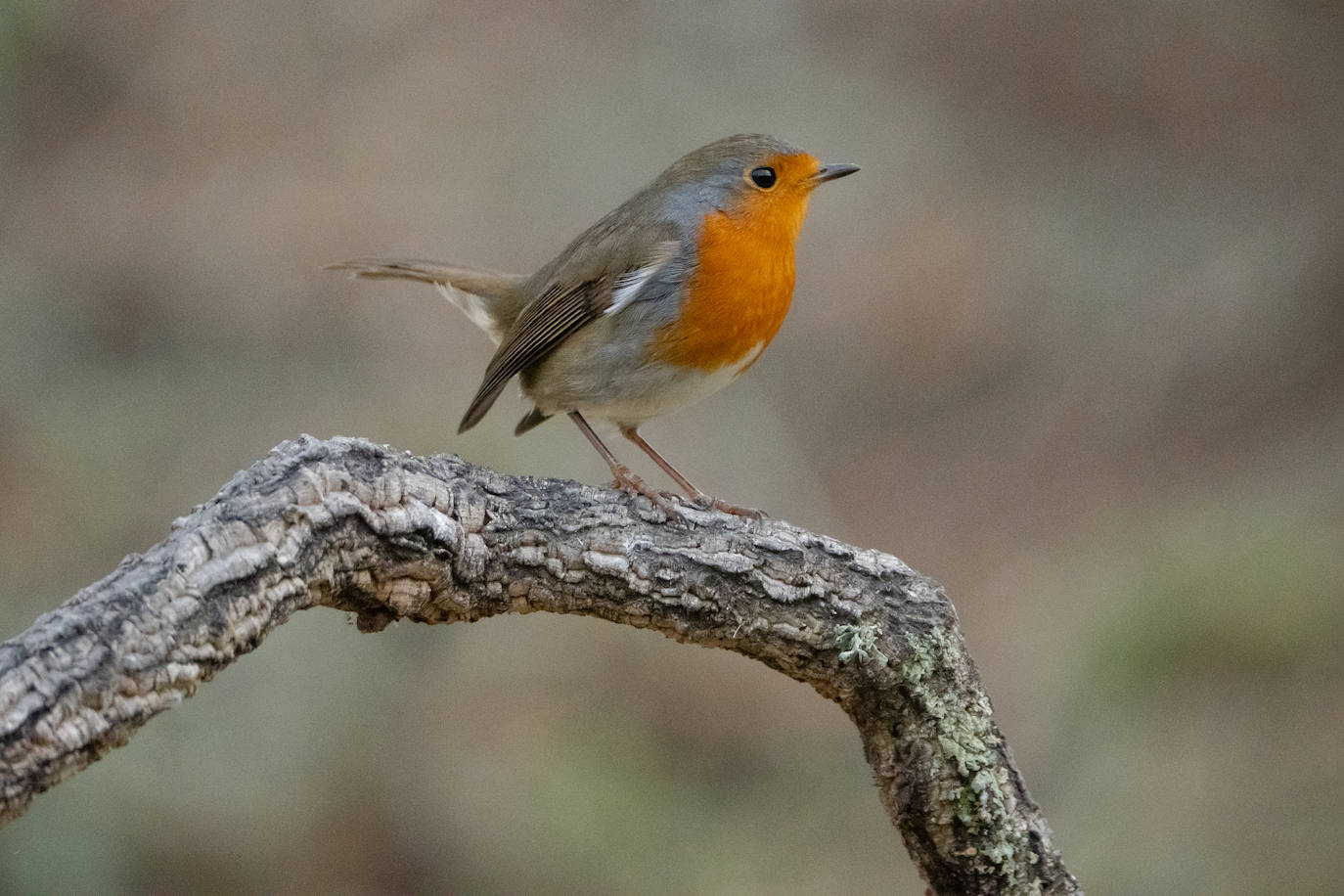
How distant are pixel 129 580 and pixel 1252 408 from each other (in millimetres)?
6682

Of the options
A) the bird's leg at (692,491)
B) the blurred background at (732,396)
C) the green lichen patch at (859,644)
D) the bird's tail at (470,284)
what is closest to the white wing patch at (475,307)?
the bird's tail at (470,284)

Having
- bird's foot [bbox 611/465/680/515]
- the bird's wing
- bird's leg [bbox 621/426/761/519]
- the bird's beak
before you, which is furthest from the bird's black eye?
bird's foot [bbox 611/465/680/515]

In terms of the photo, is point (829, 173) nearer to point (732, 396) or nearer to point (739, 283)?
point (739, 283)

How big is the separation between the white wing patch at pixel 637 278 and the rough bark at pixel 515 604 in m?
0.96

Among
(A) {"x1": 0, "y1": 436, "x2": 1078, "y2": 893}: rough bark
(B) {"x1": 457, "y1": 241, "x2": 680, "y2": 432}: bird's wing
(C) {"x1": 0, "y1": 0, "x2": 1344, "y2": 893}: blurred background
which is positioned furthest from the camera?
(C) {"x1": 0, "y1": 0, "x2": 1344, "y2": 893}: blurred background

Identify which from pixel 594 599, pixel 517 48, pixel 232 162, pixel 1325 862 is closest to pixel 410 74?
pixel 517 48

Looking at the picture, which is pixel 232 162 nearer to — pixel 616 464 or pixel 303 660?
pixel 303 660

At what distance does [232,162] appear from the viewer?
23.9ft

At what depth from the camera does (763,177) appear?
3.72 m

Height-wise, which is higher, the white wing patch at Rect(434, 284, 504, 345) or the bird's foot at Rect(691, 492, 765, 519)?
the white wing patch at Rect(434, 284, 504, 345)

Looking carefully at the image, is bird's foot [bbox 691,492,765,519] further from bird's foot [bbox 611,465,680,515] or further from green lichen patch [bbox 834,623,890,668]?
green lichen patch [bbox 834,623,890,668]

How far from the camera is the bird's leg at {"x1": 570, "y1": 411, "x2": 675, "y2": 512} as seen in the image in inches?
111

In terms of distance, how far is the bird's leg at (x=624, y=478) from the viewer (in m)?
2.82

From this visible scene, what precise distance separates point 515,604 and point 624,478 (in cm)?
92
